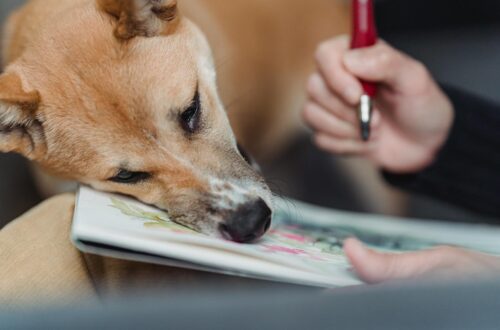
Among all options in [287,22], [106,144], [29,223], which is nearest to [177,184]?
[106,144]

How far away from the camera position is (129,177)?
1.00 meters

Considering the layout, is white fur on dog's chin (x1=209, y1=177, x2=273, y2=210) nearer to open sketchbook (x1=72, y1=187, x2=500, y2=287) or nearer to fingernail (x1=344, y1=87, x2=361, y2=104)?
open sketchbook (x1=72, y1=187, x2=500, y2=287)

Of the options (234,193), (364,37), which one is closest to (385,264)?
(234,193)

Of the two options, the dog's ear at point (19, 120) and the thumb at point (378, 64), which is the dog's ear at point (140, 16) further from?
the thumb at point (378, 64)

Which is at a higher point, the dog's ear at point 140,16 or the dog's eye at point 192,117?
the dog's ear at point 140,16

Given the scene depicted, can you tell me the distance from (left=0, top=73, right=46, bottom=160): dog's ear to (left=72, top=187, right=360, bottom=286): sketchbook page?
237 mm

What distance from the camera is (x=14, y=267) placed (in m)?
0.73

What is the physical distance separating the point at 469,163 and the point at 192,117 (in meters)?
0.60

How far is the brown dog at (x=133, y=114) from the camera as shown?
36.8 inches

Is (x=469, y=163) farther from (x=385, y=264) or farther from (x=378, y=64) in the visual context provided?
(x=385, y=264)

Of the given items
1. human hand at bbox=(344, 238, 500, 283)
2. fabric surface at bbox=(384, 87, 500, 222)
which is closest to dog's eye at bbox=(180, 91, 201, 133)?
human hand at bbox=(344, 238, 500, 283)

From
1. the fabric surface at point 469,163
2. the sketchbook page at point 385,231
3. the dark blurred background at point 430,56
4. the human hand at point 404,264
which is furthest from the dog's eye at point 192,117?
the dark blurred background at point 430,56

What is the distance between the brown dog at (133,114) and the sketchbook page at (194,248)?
13 cm

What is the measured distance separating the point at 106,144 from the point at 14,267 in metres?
0.29
